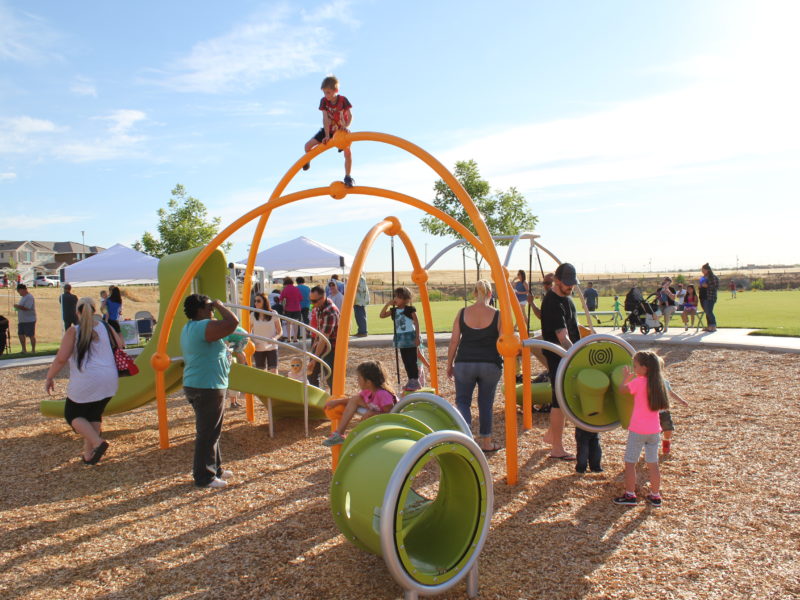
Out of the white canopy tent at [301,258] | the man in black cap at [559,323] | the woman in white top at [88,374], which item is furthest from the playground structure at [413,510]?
the white canopy tent at [301,258]

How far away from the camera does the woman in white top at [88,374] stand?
6.30 m

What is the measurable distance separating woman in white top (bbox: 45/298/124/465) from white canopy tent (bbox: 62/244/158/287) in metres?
11.0

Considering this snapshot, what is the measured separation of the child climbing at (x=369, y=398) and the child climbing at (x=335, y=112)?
2083 mm

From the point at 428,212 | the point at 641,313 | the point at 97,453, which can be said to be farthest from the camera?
the point at 641,313

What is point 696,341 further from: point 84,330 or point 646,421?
point 84,330

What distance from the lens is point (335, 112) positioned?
6.28 meters

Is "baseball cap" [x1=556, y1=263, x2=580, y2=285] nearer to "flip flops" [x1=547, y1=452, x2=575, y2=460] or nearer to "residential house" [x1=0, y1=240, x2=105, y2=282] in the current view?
"flip flops" [x1=547, y1=452, x2=575, y2=460]

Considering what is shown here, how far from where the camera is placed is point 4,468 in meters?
6.52

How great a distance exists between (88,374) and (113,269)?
1220 centimetres

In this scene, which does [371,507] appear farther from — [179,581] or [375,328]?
[375,328]

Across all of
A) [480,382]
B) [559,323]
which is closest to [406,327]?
[480,382]

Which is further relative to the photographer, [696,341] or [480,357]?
[696,341]

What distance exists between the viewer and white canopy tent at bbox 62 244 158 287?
16.9m

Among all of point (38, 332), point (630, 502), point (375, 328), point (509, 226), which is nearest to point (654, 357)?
point (630, 502)
